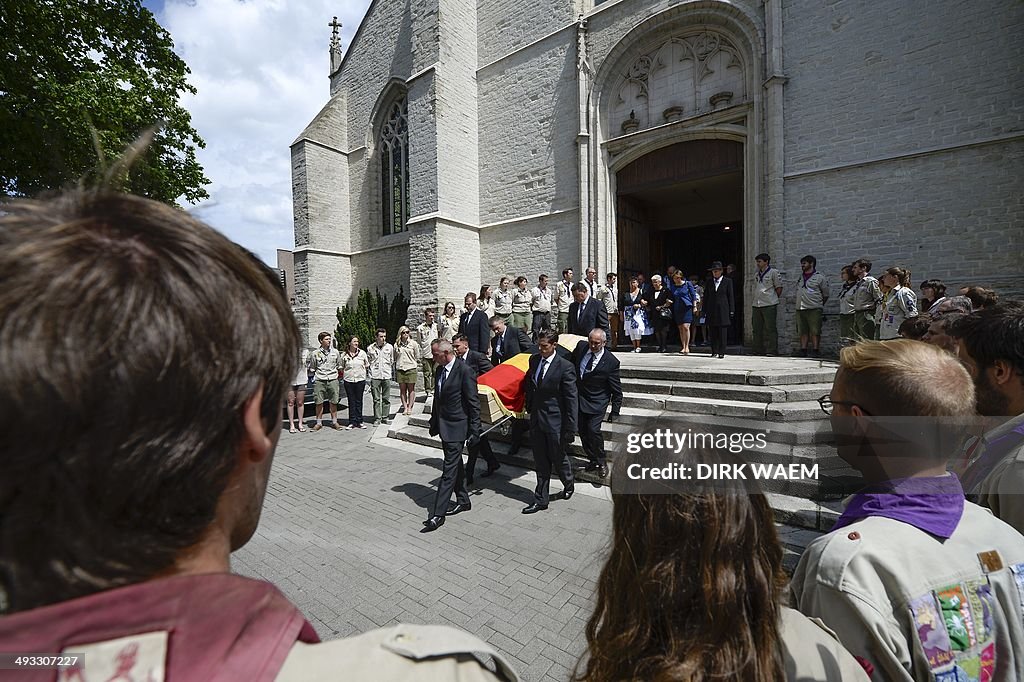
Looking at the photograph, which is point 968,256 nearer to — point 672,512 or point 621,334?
point 621,334

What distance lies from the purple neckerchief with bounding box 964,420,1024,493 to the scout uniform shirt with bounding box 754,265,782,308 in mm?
8881

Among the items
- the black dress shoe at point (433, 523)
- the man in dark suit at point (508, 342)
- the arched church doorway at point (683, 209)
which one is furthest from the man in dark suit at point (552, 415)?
the arched church doorway at point (683, 209)

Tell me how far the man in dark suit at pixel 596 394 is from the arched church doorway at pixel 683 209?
7.98 metres

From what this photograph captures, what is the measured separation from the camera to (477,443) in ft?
18.7

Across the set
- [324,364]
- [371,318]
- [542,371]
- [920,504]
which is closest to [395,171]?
[371,318]

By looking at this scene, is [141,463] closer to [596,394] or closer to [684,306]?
[596,394]

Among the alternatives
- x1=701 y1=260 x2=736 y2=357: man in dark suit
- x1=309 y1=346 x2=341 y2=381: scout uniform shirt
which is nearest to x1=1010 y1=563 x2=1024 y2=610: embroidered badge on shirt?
x1=701 y1=260 x2=736 y2=357: man in dark suit

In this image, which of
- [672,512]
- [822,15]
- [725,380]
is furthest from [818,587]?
[822,15]

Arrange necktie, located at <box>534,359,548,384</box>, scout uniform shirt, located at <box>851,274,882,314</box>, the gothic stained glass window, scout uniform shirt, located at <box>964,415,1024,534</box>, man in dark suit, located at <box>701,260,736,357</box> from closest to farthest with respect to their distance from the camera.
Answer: scout uniform shirt, located at <box>964,415,1024,534</box> < necktie, located at <box>534,359,548,384</box> < scout uniform shirt, located at <box>851,274,882,314</box> < man in dark suit, located at <box>701,260,736,357</box> < the gothic stained glass window

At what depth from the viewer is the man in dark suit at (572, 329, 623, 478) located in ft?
19.2

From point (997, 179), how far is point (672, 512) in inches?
466

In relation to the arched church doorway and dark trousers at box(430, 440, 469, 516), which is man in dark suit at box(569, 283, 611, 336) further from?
dark trousers at box(430, 440, 469, 516)

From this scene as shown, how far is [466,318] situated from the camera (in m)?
10.5

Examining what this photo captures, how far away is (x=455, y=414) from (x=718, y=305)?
6.19 meters
